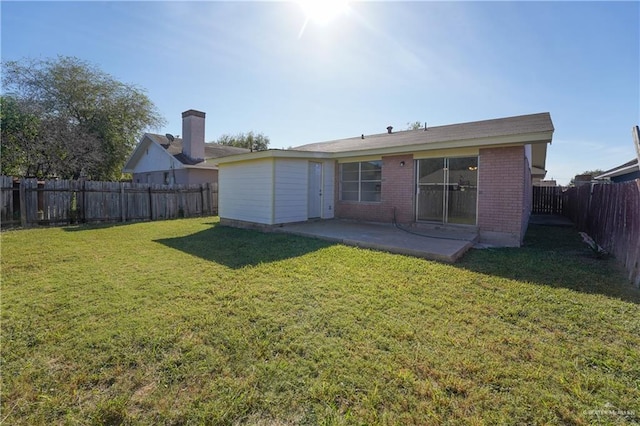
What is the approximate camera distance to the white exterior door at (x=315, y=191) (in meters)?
10.4

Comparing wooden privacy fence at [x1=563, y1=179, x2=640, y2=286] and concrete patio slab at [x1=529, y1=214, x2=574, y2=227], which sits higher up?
wooden privacy fence at [x1=563, y1=179, x2=640, y2=286]

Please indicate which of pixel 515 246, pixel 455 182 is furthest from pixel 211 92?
pixel 515 246

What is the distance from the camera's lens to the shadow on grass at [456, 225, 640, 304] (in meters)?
4.27

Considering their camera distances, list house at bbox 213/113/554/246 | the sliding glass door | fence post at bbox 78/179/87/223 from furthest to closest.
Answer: fence post at bbox 78/179/87/223 < the sliding glass door < house at bbox 213/113/554/246

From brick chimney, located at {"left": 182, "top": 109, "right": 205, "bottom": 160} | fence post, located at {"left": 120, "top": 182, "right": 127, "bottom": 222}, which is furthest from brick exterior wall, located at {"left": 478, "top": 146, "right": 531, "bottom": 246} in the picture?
brick chimney, located at {"left": 182, "top": 109, "right": 205, "bottom": 160}

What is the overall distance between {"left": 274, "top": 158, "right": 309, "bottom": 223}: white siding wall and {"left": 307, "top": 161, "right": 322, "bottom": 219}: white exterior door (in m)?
0.41

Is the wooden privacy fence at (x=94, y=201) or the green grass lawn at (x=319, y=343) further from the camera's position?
the wooden privacy fence at (x=94, y=201)

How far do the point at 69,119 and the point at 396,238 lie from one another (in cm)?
2149

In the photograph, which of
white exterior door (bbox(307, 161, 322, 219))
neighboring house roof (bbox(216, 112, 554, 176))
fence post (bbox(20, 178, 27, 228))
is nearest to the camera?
neighboring house roof (bbox(216, 112, 554, 176))

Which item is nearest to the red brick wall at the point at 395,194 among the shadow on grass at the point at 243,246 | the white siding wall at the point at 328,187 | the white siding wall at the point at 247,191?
the white siding wall at the point at 328,187

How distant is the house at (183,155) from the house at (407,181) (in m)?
6.26

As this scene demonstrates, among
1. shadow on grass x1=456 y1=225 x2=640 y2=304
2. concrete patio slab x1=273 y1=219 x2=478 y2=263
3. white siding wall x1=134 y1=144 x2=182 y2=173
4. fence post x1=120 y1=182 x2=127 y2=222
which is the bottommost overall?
shadow on grass x1=456 y1=225 x2=640 y2=304

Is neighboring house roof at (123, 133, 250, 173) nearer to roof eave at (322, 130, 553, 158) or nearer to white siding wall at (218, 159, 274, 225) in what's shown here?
white siding wall at (218, 159, 274, 225)

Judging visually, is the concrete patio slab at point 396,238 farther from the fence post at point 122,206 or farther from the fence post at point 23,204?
the fence post at point 23,204
